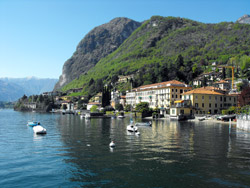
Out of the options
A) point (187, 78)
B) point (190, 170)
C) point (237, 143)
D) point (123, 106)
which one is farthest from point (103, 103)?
point (190, 170)

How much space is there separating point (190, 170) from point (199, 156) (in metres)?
6.88

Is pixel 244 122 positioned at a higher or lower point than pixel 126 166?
higher

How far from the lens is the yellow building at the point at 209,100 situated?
108938 mm

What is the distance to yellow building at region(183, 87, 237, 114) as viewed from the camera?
109m

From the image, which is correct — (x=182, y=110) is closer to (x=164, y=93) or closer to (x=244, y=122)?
(x=164, y=93)

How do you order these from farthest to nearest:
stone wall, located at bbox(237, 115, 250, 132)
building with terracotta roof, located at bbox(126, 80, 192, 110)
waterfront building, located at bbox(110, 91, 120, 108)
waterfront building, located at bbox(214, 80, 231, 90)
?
1. waterfront building, located at bbox(110, 91, 120, 108)
2. waterfront building, located at bbox(214, 80, 231, 90)
3. building with terracotta roof, located at bbox(126, 80, 192, 110)
4. stone wall, located at bbox(237, 115, 250, 132)

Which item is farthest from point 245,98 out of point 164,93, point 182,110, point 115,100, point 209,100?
point 115,100

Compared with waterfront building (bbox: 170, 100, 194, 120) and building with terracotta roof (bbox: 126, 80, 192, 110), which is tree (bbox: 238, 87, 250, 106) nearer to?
waterfront building (bbox: 170, 100, 194, 120)

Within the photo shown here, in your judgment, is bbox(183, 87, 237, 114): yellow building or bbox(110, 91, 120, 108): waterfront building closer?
bbox(183, 87, 237, 114): yellow building

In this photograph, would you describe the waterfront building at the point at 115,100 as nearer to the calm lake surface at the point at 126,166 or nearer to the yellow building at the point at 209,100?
the yellow building at the point at 209,100

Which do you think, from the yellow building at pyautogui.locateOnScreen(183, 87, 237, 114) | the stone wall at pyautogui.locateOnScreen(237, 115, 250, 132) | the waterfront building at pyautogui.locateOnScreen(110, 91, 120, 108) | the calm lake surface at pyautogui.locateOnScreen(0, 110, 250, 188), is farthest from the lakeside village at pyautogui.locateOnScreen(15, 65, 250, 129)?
the calm lake surface at pyautogui.locateOnScreen(0, 110, 250, 188)

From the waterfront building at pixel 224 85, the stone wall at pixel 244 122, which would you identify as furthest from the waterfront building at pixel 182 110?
the stone wall at pixel 244 122

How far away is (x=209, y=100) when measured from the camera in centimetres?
11112

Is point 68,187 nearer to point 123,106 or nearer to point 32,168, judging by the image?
point 32,168
